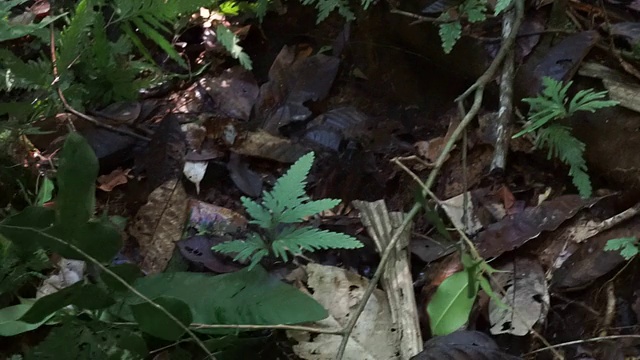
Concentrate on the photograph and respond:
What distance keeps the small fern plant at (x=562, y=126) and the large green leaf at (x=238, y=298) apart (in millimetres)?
674

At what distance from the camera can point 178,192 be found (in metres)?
1.62

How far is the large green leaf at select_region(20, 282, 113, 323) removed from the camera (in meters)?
0.98

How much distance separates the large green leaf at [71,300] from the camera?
3.20 ft

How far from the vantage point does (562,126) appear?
4.55ft

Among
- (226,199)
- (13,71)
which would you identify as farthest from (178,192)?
(13,71)

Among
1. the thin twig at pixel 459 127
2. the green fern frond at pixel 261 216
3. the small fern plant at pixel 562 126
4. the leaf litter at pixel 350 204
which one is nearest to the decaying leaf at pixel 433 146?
the leaf litter at pixel 350 204

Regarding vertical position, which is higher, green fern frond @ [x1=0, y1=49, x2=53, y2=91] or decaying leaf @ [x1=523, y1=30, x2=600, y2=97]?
green fern frond @ [x1=0, y1=49, x2=53, y2=91]

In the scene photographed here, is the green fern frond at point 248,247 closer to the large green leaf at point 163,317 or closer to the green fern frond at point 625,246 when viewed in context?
the large green leaf at point 163,317

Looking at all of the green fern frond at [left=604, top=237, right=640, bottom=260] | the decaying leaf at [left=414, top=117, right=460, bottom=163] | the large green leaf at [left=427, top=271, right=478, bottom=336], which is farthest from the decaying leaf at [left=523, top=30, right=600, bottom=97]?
the large green leaf at [left=427, top=271, right=478, bottom=336]

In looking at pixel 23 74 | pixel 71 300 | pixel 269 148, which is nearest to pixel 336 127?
pixel 269 148

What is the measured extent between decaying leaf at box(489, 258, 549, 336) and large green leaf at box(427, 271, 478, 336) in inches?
2.6

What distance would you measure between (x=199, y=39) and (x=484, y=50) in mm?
963

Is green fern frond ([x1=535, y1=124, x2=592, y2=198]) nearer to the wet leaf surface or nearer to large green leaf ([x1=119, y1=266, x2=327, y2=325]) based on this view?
the wet leaf surface

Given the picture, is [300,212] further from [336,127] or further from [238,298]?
[336,127]
